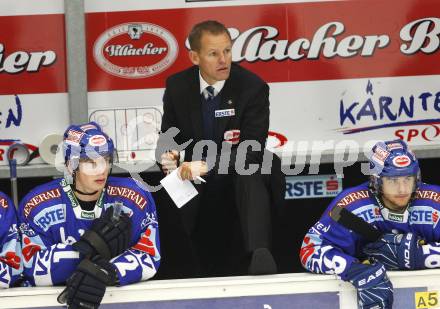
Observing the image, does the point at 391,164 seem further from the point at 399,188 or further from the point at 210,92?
the point at 210,92

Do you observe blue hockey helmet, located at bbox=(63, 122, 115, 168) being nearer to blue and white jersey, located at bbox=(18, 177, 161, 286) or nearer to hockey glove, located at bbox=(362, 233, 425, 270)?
blue and white jersey, located at bbox=(18, 177, 161, 286)

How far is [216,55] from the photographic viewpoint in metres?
6.09

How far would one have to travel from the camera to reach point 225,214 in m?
6.17

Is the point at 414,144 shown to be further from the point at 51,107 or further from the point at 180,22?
the point at 51,107

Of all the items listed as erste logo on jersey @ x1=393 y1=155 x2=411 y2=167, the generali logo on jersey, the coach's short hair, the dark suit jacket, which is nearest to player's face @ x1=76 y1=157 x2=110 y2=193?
the dark suit jacket

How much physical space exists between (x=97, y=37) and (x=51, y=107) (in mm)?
478

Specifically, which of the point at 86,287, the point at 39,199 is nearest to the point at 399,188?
the point at 86,287

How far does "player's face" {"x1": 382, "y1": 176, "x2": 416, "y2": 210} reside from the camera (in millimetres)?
5523

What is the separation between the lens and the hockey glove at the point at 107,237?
17.1 ft

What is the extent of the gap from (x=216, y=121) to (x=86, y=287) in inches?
55.1

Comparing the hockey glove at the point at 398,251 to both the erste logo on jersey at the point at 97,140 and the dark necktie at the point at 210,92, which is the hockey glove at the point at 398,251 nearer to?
the dark necktie at the point at 210,92

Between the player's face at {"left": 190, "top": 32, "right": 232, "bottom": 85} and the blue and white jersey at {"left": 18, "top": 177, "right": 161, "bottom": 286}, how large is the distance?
0.84 metres

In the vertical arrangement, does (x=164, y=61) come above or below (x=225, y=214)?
above

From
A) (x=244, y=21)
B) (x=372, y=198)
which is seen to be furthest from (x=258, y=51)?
(x=372, y=198)
